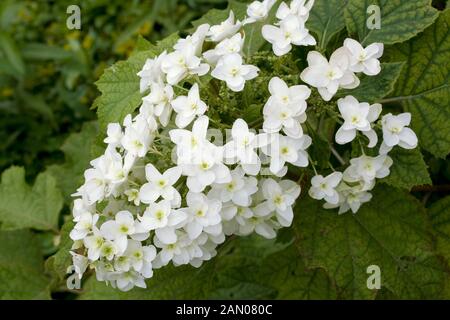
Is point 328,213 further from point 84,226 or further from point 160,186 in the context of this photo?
point 84,226

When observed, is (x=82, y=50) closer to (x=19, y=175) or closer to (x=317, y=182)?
(x=19, y=175)

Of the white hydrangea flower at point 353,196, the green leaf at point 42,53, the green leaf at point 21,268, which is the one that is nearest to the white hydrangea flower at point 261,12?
the white hydrangea flower at point 353,196

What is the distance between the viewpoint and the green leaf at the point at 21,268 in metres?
1.93

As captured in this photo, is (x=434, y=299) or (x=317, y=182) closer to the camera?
(x=317, y=182)

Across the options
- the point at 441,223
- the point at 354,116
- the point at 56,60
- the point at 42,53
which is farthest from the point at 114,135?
→ the point at 56,60

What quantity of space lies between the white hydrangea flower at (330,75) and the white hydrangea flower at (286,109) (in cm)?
2

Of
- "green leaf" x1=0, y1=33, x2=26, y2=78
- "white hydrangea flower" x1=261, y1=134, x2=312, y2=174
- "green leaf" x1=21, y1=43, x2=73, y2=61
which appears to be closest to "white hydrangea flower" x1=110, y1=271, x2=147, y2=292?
"white hydrangea flower" x1=261, y1=134, x2=312, y2=174

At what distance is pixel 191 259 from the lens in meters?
1.24

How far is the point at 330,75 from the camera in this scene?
117 cm

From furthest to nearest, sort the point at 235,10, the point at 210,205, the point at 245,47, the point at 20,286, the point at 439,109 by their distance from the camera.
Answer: the point at 20,286
the point at 235,10
the point at 245,47
the point at 439,109
the point at 210,205

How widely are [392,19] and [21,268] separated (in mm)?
1325

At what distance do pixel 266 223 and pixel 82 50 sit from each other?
83.4 inches

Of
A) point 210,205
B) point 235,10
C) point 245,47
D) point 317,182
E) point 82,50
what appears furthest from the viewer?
point 82,50

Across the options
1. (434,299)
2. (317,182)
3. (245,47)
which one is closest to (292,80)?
(317,182)
